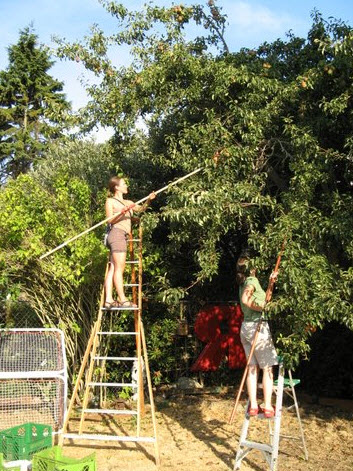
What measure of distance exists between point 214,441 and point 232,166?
10.7 ft

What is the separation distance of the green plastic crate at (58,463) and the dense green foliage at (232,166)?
6.92ft

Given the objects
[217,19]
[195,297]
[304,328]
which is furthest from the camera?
[195,297]

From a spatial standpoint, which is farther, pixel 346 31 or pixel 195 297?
pixel 195 297

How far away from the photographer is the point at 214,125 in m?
6.88

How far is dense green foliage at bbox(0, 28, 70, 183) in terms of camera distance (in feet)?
79.4

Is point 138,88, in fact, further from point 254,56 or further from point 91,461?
point 91,461

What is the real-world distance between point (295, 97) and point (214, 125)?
1.16 m

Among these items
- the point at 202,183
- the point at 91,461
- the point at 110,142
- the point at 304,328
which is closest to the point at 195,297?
the point at 110,142

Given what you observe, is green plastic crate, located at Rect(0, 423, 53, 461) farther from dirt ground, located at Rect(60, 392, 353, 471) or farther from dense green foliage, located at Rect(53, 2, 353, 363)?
dense green foliage, located at Rect(53, 2, 353, 363)

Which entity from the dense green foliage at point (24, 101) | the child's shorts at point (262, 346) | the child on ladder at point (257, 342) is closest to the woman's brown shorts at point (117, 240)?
the child on ladder at point (257, 342)

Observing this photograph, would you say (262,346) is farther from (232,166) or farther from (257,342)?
(232,166)

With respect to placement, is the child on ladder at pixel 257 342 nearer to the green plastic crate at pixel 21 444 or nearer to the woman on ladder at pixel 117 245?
the woman on ladder at pixel 117 245

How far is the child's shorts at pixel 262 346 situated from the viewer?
558 cm

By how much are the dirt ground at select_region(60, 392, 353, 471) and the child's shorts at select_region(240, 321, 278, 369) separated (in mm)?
1048
